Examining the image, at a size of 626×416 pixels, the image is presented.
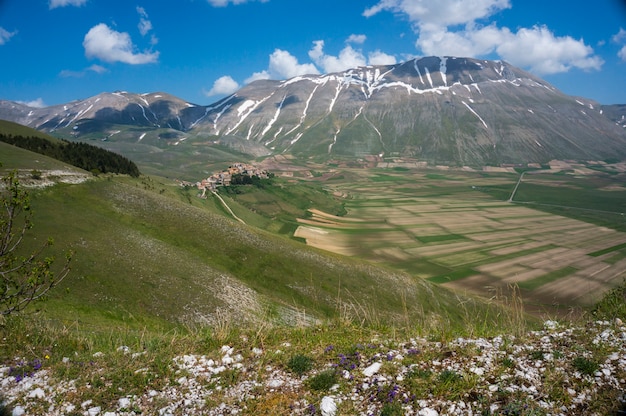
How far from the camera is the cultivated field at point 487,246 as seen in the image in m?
71.8

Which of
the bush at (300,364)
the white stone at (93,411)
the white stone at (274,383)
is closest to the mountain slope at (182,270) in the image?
the bush at (300,364)

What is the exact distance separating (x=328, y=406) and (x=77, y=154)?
8507 cm

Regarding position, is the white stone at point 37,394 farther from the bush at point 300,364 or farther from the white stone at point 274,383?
the bush at point 300,364

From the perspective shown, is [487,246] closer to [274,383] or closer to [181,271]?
[181,271]

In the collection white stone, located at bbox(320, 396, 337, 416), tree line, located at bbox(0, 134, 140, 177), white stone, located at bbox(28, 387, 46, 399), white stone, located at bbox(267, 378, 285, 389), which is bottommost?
white stone, located at bbox(28, 387, 46, 399)

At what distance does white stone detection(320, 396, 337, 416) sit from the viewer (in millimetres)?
6262

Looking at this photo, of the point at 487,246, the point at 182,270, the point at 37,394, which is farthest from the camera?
the point at 487,246

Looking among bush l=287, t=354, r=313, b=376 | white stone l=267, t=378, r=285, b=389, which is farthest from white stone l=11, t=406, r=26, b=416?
bush l=287, t=354, r=313, b=376

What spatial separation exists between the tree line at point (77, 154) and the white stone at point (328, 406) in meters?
73.8

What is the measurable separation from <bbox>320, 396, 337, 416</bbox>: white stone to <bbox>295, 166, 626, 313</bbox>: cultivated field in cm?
5574

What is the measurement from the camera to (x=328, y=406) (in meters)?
6.38

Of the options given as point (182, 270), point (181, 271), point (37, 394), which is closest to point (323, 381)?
point (37, 394)

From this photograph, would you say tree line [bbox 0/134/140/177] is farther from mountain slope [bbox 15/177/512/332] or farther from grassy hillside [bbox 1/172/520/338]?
mountain slope [bbox 15/177/512/332]

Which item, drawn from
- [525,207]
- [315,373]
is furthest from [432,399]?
[525,207]
